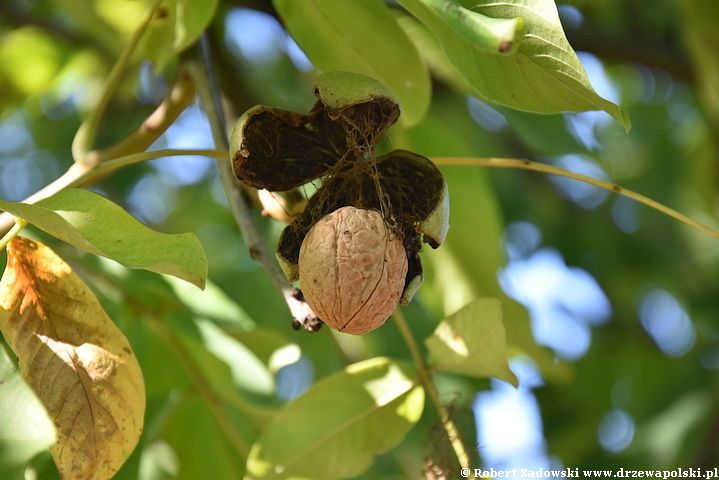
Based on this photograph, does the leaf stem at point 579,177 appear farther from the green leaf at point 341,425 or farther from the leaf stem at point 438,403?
the green leaf at point 341,425

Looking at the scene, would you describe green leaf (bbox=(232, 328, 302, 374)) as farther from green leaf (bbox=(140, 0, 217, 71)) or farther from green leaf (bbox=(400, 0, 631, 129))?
green leaf (bbox=(400, 0, 631, 129))

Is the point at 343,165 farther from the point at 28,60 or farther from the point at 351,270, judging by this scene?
the point at 28,60

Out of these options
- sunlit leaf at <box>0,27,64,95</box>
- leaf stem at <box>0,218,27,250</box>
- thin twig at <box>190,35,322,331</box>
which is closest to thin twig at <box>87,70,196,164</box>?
thin twig at <box>190,35,322,331</box>

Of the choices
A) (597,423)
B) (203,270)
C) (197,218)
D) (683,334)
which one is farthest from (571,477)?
(203,270)

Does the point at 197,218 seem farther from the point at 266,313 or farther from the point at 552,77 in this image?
the point at 552,77

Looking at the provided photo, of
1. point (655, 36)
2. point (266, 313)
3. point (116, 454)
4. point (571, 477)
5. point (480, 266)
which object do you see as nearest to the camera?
point (116, 454)
